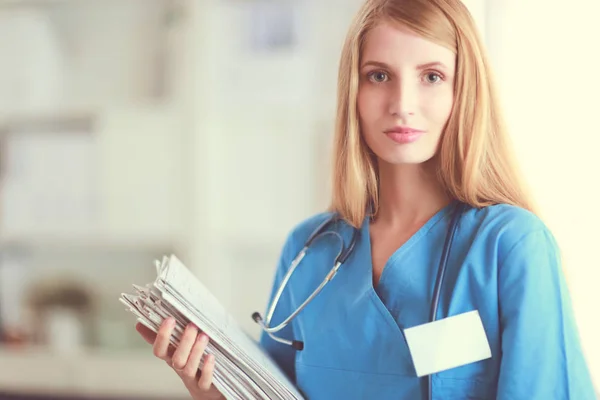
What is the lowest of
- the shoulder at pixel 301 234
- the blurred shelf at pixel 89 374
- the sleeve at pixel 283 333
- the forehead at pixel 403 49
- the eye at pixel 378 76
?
the blurred shelf at pixel 89 374

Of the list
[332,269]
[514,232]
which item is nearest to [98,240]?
[332,269]

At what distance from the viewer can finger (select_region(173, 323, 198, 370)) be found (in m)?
0.87

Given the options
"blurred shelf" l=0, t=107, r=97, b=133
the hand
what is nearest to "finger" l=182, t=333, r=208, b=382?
the hand

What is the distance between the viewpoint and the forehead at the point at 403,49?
33.8 inches

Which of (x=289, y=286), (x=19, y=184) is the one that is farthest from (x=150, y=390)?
(x=289, y=286)

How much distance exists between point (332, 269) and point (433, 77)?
309 millimetres

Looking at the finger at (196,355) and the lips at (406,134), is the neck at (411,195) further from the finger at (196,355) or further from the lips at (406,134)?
the finger at (196,355)

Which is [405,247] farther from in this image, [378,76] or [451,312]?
[378,76]

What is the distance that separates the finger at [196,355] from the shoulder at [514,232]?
384 mm

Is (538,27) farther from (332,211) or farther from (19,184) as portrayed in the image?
A: (19,184)

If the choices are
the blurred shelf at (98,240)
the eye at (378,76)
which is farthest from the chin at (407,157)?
the blurred shelf at (98,240)

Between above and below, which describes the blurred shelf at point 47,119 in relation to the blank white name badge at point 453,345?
above

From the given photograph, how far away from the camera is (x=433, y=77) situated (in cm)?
88

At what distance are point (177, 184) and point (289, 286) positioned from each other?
122 centimetres
